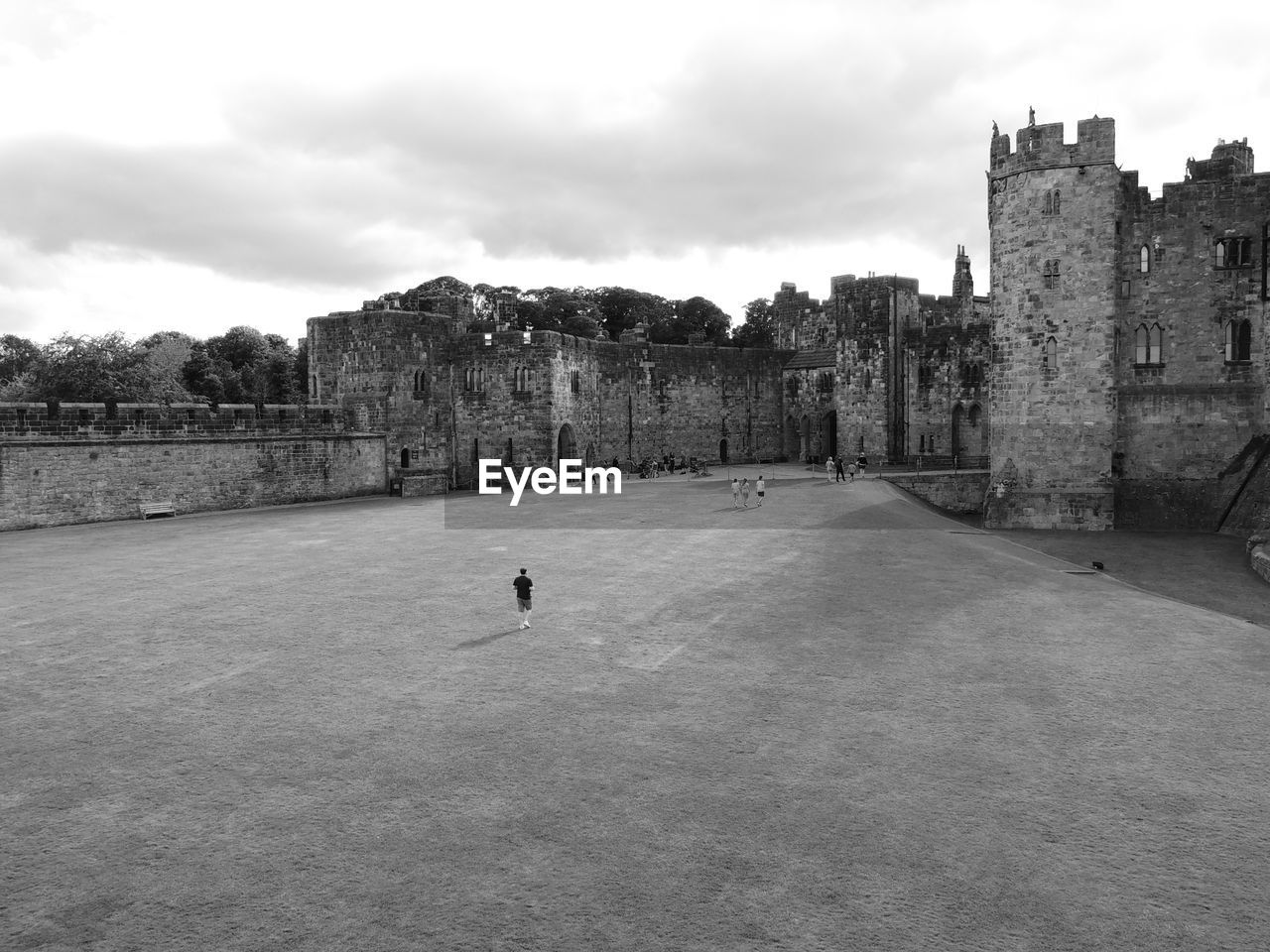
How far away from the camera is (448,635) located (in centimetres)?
1353

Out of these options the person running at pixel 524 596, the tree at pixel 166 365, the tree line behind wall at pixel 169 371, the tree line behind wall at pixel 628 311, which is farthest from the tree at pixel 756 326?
the person running at pixel 524 596

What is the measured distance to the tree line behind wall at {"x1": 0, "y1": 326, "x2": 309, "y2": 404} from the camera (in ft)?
150

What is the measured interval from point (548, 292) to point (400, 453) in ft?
155

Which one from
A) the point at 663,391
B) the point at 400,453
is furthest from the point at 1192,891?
the point at 663,391

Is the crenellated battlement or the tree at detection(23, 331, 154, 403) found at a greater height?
the crenellated battlement

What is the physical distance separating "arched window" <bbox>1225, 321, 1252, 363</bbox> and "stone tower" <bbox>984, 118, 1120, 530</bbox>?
4953mm

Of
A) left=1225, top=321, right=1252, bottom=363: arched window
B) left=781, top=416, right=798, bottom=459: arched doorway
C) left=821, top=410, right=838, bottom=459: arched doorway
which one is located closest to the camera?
left=1225, top=321, right=1252, bottom=363: arched window

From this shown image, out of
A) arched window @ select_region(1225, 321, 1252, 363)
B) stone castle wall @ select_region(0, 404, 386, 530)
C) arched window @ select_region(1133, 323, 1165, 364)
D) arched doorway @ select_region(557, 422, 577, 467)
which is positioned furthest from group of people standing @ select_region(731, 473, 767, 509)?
arched window @ select_region(1225, 321, 1252, 363)

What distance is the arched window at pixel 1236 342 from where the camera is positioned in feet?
104

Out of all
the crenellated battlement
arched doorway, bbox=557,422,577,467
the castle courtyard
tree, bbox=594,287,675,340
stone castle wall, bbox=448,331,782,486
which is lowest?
the castle courtyard

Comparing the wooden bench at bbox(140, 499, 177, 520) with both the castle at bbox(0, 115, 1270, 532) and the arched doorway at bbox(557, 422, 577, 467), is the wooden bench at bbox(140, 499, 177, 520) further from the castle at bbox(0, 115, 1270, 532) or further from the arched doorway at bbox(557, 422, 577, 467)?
the arched doorway at bbox(557, 422, 577, 467)

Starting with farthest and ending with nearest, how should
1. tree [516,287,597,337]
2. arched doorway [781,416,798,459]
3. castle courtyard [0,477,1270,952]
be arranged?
1. tree [516,287,597,337]
2. arched doorway [781,416,798,459]
3. castle courtyard [0,477,1270,952]

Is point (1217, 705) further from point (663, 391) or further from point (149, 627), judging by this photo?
point (663, 391)

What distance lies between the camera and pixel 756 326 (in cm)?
8338
